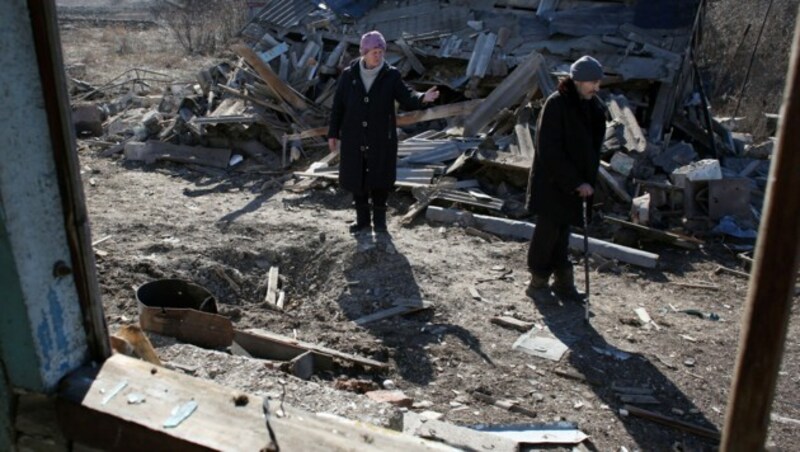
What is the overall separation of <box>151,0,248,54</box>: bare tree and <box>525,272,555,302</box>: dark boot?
18.0m

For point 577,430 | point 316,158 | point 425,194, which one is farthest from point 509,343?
point 316,158

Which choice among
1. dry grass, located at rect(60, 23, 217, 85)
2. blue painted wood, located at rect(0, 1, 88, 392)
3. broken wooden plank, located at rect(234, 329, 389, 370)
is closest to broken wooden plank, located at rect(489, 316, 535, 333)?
broken wooden plank, located at rect(234, 329, 389, 370)

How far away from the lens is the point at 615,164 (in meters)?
8.92

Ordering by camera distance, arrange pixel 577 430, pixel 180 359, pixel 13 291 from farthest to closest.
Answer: pixel 577 430 < pixel 180 359 < pixel 13 291

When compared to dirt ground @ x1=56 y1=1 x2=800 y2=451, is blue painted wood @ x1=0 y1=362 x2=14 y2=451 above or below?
above

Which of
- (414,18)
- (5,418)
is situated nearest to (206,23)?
(414,18)

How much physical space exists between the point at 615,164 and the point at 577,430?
5.13 metres

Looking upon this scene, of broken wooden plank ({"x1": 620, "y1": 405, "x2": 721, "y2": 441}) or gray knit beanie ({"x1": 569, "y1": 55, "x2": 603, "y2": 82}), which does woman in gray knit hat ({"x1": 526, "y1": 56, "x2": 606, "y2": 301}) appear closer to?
gray knit beanie ({"x1": 569, "y1": 55, "x2": 603, "y2": 82})

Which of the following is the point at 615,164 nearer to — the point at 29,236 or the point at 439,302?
the point at 439,302

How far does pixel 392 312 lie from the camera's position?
6230mm

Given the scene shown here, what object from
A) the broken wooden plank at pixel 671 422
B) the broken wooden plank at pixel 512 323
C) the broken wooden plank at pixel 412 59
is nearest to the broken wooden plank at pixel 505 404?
the broken wooden plank at pixel 671 422

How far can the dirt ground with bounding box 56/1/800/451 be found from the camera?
476 centimetres

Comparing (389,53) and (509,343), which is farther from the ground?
(389,53)

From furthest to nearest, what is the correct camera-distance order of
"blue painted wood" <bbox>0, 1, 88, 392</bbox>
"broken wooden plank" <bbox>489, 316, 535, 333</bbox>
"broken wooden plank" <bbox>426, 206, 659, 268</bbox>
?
"broken wooden plank" <bbox>426, 206, 659, 268</bbox> < "broken wooden plank" <bbox>489, 316, 535, 333</bbox> < "blue painted wood" <bbox>0, 1, 88, 392</bbox>
